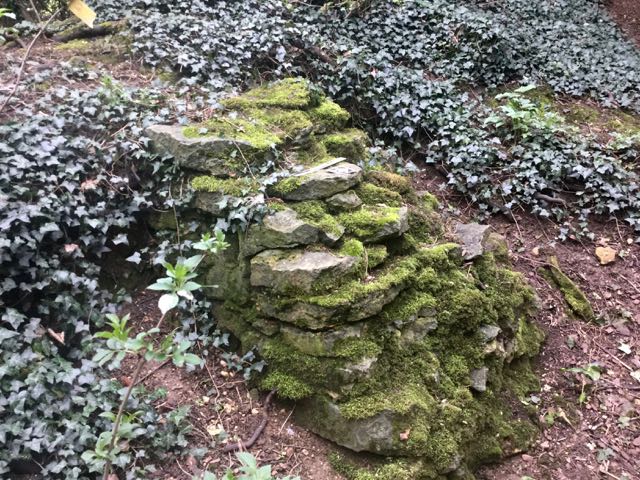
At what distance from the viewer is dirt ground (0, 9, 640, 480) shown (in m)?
3.56

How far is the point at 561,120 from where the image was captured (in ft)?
22.3

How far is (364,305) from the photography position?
3.64m

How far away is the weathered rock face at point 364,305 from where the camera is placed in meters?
3.55

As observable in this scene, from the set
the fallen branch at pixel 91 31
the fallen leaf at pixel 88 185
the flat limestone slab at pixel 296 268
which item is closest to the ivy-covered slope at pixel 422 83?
the fallen branch at pixel 91 31

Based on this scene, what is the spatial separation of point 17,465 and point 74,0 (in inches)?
111

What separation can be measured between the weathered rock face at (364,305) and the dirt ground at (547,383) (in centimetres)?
21

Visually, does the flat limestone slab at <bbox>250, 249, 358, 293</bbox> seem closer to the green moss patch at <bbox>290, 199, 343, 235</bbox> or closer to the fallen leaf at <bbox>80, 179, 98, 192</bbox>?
the green moss patch at <bbox>290, 199, 343, 235</bbox>

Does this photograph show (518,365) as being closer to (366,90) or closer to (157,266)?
(157,266)

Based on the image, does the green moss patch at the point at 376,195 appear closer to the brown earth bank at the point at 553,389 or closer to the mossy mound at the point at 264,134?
the mossy mound at the point at 264,134

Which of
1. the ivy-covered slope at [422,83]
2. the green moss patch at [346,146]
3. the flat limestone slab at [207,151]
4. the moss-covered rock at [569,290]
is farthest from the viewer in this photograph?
the ivy-covered slope at [422,83]

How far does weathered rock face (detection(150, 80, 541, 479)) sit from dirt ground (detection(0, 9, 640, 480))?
0.21 meters

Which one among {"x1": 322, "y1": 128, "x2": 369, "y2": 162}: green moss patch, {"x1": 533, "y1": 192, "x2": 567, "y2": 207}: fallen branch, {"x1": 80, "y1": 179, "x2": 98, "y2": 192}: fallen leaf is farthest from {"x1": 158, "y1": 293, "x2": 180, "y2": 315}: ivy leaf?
{"x1": 533, "y1": 192, "x2": 567, "y2": 207}: fallen branch

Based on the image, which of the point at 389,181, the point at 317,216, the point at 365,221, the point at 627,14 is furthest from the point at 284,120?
the point at 627,14

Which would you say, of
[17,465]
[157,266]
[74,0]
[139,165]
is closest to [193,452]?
[17,465]
